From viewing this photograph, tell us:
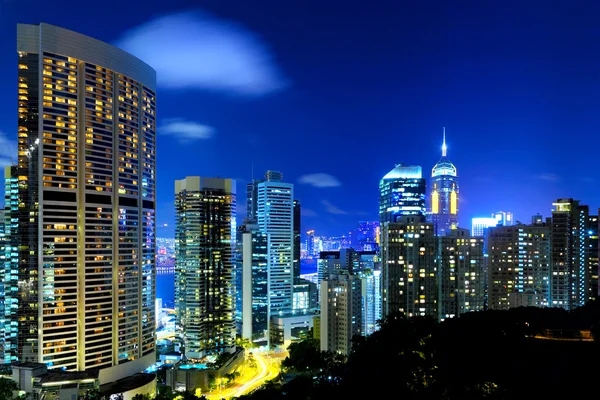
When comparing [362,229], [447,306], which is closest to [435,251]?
[447,306]

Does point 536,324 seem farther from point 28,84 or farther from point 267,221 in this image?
point 267,221

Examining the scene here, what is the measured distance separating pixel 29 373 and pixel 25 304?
3.17 meters

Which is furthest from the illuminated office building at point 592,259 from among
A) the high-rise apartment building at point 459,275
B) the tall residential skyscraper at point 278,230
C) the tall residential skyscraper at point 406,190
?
the tall residential skyscraper at point 406,190

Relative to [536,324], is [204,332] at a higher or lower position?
lower

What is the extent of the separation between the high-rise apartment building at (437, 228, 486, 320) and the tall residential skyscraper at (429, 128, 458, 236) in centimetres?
2983

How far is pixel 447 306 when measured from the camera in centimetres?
1705

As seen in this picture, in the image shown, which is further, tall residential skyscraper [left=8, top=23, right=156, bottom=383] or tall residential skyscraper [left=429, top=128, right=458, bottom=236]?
tall residential skyscraper [left=429, top=128, right=458, bottom=236]

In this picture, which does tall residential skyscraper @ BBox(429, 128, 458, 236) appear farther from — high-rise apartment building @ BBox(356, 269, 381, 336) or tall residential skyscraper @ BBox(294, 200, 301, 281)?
high-rise apartment building @ BBox(356, 269, 381, 336)

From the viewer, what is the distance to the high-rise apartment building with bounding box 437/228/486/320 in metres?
17.0

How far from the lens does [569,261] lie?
61.9 feet

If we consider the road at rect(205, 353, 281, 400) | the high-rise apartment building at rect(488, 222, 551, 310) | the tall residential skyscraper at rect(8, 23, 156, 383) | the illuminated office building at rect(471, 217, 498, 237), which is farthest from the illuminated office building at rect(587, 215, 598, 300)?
the tall residential skyscraper at rect(8, 23, 156, 383)

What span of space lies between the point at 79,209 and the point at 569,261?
18.3m

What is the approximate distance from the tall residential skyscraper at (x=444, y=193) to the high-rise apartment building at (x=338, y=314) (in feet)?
101

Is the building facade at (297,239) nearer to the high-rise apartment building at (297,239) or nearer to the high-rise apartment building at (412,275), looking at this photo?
the high-rise apartment building at (297,239)
